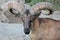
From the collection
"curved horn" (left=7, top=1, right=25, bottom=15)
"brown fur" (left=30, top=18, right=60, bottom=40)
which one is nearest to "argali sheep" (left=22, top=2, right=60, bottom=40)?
"brown fur" (left=30, top=18, right=60, bottom=40)

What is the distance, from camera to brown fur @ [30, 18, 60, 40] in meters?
7.33

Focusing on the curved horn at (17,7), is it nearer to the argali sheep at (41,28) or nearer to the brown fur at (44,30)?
the argali sheep at (41,28)

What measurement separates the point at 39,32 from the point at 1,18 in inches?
265

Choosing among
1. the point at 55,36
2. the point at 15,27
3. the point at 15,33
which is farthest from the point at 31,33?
the point at 15,27

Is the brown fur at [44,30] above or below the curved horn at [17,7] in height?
below

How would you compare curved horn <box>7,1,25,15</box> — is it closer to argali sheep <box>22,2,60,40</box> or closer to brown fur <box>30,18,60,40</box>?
argali sheep <box>22,2,60,40</box>

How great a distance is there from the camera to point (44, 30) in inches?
292

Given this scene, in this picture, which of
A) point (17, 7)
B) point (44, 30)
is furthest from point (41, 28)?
point (17, 7)

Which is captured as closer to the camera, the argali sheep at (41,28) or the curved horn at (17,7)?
the argali sheep at (41,28)

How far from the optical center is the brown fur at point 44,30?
733cm

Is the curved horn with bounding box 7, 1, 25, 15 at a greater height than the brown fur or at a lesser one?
greater

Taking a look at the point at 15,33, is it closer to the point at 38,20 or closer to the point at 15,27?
the point at 15,27

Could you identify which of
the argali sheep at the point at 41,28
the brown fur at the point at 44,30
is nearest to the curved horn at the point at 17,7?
the argali sheep at the point at 41,28

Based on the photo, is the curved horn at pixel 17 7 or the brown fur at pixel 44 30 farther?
the curved horn at pixel 17 7
